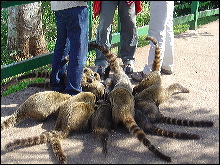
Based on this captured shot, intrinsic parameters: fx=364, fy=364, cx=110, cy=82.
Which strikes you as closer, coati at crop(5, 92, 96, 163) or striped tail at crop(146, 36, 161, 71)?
coati at crop(5, 92, 96, 163)

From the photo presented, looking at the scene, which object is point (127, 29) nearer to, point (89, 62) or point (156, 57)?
point (156, 57)

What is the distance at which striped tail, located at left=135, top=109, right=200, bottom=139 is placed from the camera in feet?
13.4

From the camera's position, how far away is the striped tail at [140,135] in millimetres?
3711

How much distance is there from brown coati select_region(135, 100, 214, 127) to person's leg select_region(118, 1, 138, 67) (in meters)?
1.67

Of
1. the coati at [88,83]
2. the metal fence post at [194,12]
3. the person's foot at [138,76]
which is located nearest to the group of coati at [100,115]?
the coati at [88,83]

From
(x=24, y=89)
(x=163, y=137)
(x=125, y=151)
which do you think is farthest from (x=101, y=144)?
(x=24, y=89)

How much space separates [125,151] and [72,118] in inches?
27.8

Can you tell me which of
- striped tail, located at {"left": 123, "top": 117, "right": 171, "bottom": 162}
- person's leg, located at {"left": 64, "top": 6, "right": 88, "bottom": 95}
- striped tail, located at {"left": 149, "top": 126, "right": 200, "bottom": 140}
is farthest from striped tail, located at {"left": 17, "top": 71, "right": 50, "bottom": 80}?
striped tail, located at {"left": 149, "top": 126, "right": 200, "bottom": 140}

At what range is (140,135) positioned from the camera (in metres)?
3.89

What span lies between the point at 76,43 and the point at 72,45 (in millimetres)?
71

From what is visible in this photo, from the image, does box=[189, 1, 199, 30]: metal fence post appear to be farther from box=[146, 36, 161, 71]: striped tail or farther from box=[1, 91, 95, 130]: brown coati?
box=[1, 91, 95, 130]: brown coati

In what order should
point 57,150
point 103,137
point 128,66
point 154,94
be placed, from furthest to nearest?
point 128,66
point 154,94
point 103,137
point 57,150

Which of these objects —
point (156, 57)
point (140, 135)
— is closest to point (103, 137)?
point (140, 135)

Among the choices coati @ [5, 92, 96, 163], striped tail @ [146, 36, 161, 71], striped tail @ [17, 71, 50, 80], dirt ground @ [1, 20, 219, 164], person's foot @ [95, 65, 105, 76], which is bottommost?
dirt ground @ [1, 20, 219, 164]
